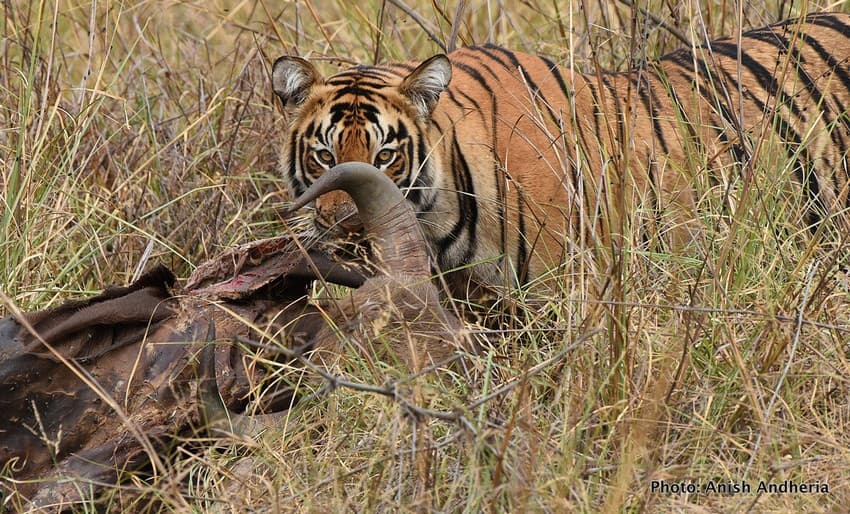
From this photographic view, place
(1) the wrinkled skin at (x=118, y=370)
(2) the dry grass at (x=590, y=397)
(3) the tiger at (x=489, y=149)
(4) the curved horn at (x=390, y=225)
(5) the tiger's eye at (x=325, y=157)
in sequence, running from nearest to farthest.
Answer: (2) the dry grass at (x=590, y=397)
(1) the wrinkled skin at (x=118, y=370)
(4) the curved horn at (x=390, y=225)
(3) the tiger at (x=489, y=149)
(5) the tiger's eye at (x=325, y=157)

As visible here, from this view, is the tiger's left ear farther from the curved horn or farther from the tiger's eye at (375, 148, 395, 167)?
the curved horn

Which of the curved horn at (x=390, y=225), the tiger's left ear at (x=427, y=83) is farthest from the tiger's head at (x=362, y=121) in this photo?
the curved horn at (x=390, y=225)

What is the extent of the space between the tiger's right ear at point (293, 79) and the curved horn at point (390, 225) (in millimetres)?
737

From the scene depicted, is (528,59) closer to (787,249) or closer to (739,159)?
(739,159)

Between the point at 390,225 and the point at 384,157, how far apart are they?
563mm

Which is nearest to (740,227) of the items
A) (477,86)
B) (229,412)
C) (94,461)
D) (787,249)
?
(787,249)

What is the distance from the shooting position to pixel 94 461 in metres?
2.41

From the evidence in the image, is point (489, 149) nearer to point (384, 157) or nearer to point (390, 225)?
point (384, 157)

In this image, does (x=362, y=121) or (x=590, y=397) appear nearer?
(x=590, y=397)

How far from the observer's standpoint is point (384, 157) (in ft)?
10.1

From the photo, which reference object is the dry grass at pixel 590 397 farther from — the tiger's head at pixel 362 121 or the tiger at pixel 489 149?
the tiger's head at pixel 362 121

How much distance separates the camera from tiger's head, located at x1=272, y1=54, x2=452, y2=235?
3.06 metres

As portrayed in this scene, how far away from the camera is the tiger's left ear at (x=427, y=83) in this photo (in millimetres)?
3059

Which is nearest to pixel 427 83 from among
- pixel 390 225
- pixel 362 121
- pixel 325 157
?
pixel 362 121
